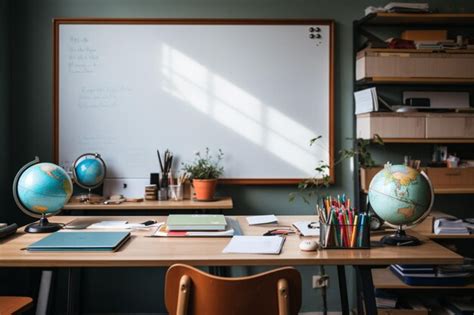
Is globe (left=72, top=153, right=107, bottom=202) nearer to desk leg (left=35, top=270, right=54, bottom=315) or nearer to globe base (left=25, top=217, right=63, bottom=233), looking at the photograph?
globe base (left=25, top=217, right=63, bottom=233)

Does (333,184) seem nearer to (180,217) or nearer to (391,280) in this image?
(391,280)

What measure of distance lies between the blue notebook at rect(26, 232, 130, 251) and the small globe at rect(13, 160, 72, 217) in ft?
0.49

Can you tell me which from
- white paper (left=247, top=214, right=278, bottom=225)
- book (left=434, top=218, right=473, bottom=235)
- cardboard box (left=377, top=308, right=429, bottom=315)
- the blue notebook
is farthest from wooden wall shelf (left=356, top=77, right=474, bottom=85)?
the blue notebook

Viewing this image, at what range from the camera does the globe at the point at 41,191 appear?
2.21 m

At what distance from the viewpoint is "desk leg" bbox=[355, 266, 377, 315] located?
1.86 metres

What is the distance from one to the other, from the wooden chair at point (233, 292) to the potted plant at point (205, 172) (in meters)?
1.70

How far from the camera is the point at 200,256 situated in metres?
1.84

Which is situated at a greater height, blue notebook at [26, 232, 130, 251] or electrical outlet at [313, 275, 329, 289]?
blue notebook at [26, 232, 130, 251]

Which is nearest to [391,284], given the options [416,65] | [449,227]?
[449,227]

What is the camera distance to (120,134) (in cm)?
358

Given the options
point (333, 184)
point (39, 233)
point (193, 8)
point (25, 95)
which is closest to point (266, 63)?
point (193, 8)

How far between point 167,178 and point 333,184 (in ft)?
3.79

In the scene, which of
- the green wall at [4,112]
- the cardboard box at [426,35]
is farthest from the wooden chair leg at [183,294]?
the cardboard box at [426,35]

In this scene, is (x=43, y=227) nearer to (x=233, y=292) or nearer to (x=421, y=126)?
(x=233, y=292)
